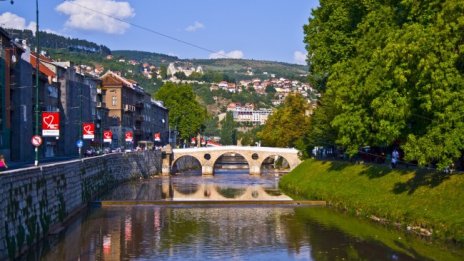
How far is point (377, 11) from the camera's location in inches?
1965

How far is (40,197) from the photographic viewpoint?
116 feet

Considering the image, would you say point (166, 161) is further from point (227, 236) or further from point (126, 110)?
point (227, 236)

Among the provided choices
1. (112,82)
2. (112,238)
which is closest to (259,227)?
(112,238)

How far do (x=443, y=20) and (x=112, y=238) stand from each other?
68.1 feet

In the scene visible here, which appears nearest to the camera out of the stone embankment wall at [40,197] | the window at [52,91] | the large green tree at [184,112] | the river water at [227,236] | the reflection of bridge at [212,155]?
the stone embankment wall at [40,197]

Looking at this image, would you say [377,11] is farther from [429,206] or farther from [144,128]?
[144,128]

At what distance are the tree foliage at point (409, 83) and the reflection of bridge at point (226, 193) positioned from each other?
48.7 ft

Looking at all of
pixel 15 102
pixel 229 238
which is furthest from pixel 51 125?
pixel 15 102

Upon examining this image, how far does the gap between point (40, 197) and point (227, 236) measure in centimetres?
1027

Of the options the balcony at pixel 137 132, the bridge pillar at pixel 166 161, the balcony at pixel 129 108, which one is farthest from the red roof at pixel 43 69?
the balcony at pixel 137 132

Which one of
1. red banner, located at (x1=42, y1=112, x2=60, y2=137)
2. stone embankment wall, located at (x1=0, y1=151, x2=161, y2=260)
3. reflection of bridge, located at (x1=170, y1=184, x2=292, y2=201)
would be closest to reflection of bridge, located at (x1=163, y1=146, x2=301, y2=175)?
reflection of bridge, located at (x1=170, y1=184, x2=292, y2=201)

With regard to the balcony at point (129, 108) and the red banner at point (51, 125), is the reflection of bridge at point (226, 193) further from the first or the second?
the balcony at point (129, 108)

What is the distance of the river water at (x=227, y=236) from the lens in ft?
108

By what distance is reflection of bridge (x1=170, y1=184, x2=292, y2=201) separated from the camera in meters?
65.4
